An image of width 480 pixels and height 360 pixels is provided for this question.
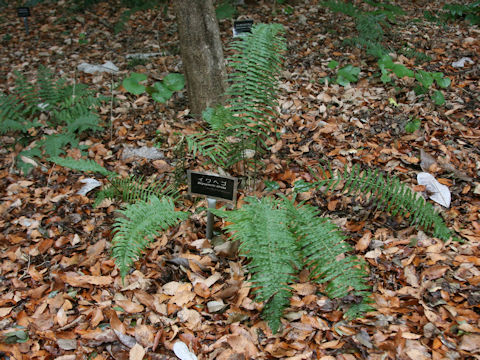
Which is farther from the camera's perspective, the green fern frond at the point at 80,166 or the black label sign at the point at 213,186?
the green fern frond at the point at 80,166

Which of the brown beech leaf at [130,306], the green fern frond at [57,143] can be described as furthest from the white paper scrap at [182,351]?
the green fern frond at [57,143]

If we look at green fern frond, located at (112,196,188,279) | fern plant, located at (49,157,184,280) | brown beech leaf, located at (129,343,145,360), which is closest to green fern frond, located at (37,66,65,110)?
fern plant, located at (49,157,184,280)

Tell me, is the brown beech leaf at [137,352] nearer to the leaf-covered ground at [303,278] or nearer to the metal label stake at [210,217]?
the leaf-covered ground at [303,278]

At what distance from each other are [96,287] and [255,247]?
136 cm

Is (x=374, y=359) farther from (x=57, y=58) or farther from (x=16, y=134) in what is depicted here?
(x=57, y=58)

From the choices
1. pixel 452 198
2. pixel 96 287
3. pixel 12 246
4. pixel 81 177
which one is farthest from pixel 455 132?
pixel 12 246

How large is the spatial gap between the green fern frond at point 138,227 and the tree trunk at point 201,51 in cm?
181

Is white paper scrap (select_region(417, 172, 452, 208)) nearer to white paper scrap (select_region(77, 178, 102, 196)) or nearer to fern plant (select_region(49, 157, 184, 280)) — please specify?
fern plant (select_region(49, 157, 184, 280))

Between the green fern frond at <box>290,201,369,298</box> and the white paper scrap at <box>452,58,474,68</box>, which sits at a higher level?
the white paper scrap at <box>452,58,474,68</box>

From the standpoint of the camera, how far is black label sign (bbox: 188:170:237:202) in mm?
2635

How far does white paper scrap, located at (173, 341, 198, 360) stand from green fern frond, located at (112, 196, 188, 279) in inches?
20.9

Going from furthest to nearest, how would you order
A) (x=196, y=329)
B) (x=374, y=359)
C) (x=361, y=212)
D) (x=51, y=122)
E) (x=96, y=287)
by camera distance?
(x=51, y=122), (x=361, y=212), (x=96, y=287), (x=196, y=329), (x=374, y=359)

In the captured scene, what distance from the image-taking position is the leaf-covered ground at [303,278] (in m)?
2.26

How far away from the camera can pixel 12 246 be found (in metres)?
3.39
